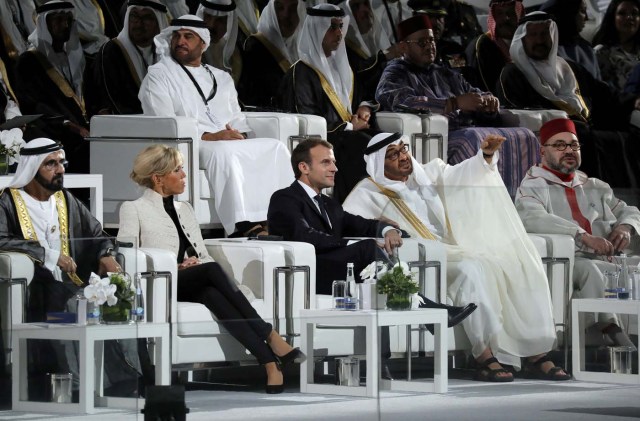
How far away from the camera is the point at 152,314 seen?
6004mm

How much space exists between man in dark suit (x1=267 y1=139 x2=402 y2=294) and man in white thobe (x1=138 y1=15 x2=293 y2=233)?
76 cm

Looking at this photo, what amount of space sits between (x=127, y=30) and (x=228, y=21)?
629mm

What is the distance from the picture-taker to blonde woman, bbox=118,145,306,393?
668cm

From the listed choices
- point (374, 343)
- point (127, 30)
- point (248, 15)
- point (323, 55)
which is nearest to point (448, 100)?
point (323, 55)

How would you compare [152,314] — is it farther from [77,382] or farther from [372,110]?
[372,110]

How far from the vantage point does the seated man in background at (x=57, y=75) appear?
855 centimetres

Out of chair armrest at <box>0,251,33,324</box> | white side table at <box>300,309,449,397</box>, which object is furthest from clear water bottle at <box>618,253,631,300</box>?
chair armrest at <box>0,251,33,324</box>

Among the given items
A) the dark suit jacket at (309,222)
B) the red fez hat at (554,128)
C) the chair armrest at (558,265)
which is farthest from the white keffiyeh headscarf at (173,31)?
the chair armrest at (558,265)

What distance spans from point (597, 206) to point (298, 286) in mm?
1860

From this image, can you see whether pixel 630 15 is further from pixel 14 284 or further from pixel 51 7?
pixel 14 284

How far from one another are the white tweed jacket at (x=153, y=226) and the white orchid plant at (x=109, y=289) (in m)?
1.77

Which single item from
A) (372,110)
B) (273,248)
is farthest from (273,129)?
(273,248)

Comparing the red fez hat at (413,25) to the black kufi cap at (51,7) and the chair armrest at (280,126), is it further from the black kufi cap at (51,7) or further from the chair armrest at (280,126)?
the black kufi cap at (51,7)

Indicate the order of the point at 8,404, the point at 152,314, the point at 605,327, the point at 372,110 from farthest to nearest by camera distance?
the point at 372,110, the point at 152,314, the point at 605,327, the point at 8,404
